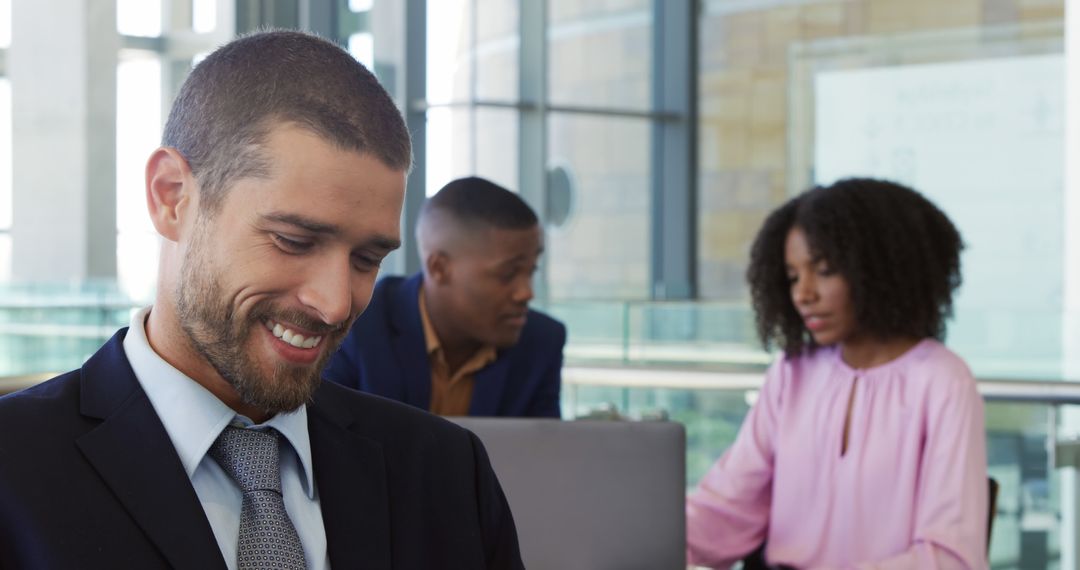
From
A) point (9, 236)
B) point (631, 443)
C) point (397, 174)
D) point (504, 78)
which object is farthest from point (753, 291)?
point (504, 78)

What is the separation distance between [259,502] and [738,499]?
152 centimetres

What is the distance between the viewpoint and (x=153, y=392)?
0.98 meters

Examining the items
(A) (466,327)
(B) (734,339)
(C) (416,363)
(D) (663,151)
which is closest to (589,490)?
(C) (416,363)

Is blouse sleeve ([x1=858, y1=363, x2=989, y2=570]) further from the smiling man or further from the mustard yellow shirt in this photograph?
the smiling man

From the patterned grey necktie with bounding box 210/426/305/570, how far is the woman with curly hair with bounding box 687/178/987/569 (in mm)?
1310

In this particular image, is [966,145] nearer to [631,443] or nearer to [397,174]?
[631,443]

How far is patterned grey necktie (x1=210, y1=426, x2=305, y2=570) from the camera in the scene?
0.95m

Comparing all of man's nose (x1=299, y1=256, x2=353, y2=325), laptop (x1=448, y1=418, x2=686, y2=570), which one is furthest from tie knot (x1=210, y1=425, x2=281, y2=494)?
laptop (x1=448, y1=418, x2=686, y2=570)

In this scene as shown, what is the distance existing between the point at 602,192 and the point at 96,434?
26.8 ft

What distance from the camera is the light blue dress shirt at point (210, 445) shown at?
96 cm

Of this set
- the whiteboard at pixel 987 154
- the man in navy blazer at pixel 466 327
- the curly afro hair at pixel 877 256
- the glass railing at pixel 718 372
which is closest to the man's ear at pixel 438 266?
the man in navy blazer at pixel 466 327

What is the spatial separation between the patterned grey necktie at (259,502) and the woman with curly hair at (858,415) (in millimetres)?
1310

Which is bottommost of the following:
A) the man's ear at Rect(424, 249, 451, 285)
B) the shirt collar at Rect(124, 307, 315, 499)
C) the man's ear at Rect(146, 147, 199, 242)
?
the shirt collar at Rect(124, 307, 315, 499)

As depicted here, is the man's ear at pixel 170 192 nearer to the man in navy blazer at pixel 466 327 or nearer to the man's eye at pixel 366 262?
the man's eye at pixel 366 262
